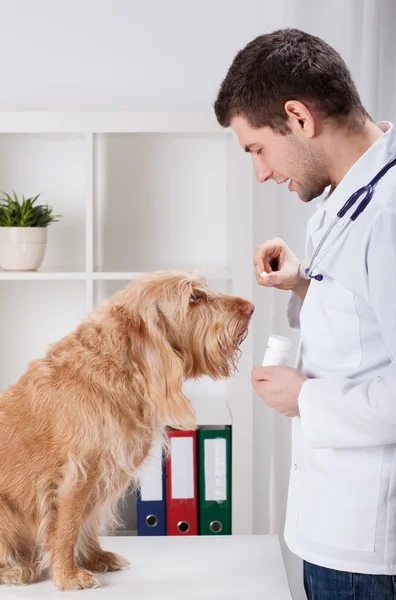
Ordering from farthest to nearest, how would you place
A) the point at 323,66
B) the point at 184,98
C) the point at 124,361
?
the point at 184,98
the point at 124,361
the point at 323,66

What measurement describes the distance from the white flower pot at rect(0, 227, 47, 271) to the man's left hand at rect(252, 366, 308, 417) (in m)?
1.28

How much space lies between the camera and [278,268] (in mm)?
1500

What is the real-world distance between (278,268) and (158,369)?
32 centimetres

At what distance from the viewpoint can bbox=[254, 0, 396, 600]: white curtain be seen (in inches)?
74.2

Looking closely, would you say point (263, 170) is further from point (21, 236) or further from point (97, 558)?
point (21, 236)

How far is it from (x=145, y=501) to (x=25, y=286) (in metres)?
0.84

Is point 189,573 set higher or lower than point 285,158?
lower

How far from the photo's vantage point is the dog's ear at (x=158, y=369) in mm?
1341

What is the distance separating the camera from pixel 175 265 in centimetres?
267

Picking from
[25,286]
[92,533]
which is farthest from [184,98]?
[92,533]

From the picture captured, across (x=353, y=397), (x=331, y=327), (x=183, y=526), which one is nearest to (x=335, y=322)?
(x=331, y=327)

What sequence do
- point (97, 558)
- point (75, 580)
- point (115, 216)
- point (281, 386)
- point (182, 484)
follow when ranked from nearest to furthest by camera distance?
1. point (281, 386)
2. point (75, 580)
3. point (97, 558)
4. point (182, 484)
5. point (115, 216)

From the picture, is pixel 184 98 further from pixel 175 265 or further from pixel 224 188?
pixel 175 265

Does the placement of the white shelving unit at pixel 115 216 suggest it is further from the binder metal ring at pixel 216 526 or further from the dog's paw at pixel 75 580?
the dog's paw at pixel 75 580
